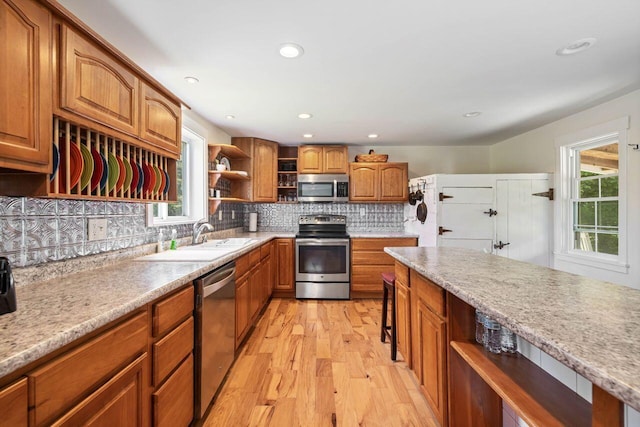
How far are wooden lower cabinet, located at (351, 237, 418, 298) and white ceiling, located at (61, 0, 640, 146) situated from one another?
1628 mm

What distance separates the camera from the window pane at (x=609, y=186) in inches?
111

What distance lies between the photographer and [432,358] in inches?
61.9

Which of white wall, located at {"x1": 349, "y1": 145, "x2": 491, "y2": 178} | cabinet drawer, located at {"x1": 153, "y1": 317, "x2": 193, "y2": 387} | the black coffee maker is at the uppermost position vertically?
white wall, located at {"x1": 349, "y1": 145, "x2": 491, "y2": 178}

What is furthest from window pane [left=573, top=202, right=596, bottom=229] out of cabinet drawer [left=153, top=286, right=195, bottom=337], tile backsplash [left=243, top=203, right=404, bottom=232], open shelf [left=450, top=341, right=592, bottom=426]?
cabinet drawer [left=153, top=286, right=195, bottom=337]

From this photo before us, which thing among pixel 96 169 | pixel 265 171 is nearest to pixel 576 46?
pixel 96 169

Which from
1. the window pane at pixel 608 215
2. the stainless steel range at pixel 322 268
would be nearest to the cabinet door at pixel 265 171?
the stainless steel range at pixel 322 268

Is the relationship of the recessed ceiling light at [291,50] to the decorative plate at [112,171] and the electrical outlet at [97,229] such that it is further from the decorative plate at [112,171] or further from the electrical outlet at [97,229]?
the electrical outlet at [97,229]

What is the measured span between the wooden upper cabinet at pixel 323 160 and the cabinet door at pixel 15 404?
3.70 m

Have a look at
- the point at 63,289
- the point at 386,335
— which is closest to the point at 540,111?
the point at 386,335

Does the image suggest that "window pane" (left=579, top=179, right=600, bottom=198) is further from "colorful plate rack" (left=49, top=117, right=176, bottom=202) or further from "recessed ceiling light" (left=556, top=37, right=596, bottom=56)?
"colorful plate rack" (left=49, top=117, right=176, bottom=202)

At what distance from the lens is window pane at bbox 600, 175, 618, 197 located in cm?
281

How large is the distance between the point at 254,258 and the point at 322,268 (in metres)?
1.28

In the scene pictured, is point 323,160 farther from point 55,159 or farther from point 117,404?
point 117,404

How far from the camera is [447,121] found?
11.0 feet
